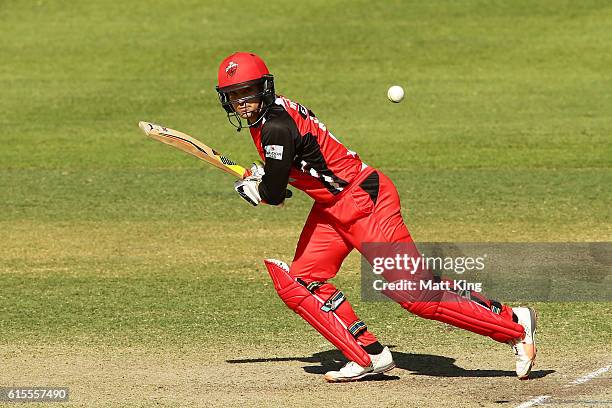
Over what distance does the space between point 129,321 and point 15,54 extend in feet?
54.9

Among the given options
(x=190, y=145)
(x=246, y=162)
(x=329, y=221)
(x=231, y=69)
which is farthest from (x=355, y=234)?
(x=246, y=162)

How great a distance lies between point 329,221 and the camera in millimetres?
8117

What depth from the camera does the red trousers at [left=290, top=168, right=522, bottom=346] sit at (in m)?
7.91

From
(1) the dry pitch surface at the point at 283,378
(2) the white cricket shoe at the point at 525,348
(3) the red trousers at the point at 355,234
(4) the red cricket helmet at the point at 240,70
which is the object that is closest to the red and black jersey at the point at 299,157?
(3) the red trousers at the point at 355,234

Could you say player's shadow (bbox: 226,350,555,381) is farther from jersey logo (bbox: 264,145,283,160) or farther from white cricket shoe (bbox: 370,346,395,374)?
jersey logo (bbox: 264,145,283,160)

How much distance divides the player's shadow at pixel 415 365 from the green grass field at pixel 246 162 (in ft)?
0.21

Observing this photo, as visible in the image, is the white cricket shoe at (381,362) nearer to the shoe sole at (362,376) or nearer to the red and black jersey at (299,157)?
the shoe sole at (362,376)

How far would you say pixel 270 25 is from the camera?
2652 cm

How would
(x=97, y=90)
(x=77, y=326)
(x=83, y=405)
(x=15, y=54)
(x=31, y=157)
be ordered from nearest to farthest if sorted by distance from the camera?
(x=83, y=405) < (x=77, y=326) < (x=31, y=157) < (x=97, y=90) < (x=15, y=54)

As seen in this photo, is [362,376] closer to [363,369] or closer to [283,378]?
[363,369]

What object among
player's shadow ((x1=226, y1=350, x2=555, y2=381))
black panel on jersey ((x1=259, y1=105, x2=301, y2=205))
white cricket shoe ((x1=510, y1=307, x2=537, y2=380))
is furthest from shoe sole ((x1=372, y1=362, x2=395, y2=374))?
black panel on jersey ((x1=259, y1=105, x2=301, y2=205))

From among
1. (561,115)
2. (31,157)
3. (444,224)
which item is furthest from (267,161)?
(561,115)

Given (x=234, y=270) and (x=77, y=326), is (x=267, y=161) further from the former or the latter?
(x=234, y=270)

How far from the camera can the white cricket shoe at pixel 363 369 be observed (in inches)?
317
